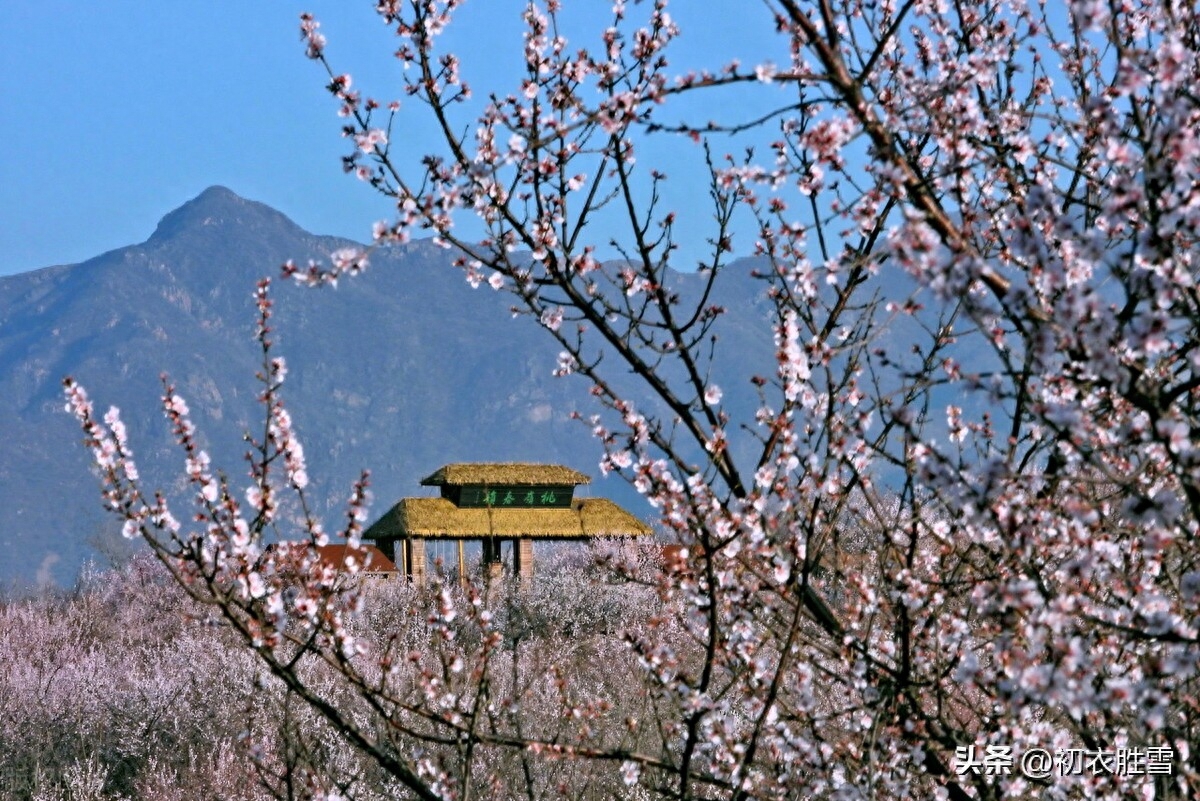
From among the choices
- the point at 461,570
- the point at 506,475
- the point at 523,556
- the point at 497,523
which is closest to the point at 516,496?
the point at 506,475

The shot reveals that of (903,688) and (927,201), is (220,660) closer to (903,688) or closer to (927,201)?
(903,688)

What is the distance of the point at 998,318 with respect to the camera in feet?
11.6

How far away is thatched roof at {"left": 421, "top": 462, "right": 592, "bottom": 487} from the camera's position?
2380 cm

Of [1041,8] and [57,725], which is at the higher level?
[1041,8]

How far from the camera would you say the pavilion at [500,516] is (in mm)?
23391

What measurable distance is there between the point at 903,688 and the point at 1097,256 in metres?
1.88

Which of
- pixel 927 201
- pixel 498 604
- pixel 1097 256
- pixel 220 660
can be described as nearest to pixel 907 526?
pixel 927 201

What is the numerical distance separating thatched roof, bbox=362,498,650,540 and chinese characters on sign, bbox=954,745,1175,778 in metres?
19.2

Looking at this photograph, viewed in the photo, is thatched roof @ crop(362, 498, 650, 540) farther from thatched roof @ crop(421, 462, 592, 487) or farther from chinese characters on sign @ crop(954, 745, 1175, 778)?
chinese characters on sign @ crop(954, 745, 1175, 778)

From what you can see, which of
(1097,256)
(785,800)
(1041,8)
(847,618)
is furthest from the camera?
(1041,8)

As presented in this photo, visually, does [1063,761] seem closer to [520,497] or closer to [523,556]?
[520,497]

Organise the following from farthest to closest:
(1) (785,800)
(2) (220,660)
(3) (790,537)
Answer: (2) (220,660), (1) (785,800), (3) (790,537)

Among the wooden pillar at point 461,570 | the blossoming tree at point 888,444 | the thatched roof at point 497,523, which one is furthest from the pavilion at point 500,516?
the blossoming tree at point 888,444

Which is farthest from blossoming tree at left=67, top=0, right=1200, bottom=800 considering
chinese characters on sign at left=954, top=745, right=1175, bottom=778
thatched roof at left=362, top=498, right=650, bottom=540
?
thatched roof at left=362, top=498, right=650, bottom=540
